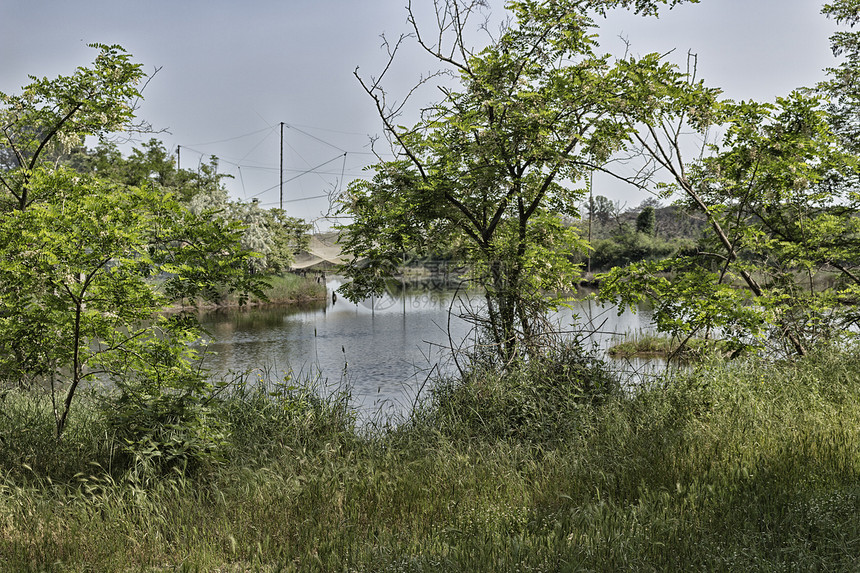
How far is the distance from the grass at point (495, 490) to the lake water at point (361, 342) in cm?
134

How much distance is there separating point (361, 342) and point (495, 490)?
1335 centimetres

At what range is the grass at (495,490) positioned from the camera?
297 centimetres

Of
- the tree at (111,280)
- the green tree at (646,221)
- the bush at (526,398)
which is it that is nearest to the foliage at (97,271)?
the tree at (111,280)

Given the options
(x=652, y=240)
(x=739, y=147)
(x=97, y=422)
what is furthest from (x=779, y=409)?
(x=652, y=240)

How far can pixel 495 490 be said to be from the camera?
389cm

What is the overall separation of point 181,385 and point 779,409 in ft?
16.4

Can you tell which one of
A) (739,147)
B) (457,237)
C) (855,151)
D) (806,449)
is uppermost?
(855,151)

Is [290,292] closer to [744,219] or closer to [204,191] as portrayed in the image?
[204,191]

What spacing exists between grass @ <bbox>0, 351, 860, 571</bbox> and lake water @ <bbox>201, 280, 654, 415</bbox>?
1.34m

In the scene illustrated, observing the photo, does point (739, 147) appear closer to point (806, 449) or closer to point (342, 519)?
point (806, 449)

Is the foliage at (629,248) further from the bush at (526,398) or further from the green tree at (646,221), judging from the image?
the bush at (526,398)

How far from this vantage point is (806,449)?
13.4 feet

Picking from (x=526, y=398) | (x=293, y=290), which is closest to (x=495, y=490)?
(x=526, y=398)

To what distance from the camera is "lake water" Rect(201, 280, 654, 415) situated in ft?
31.5
